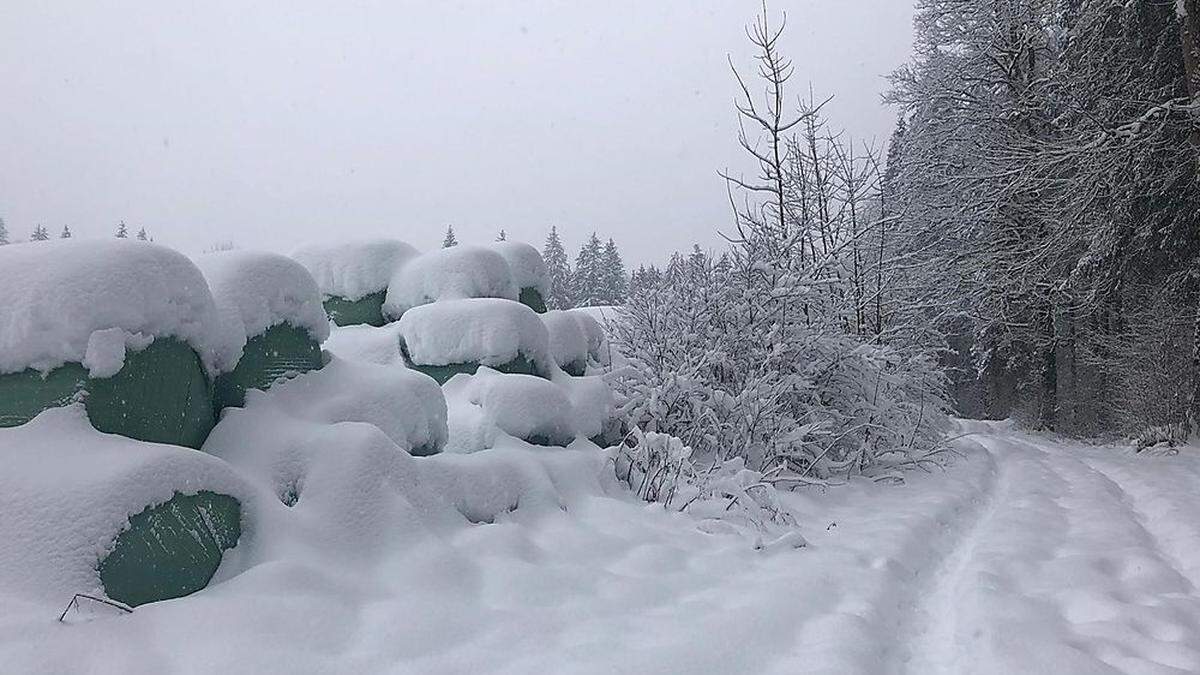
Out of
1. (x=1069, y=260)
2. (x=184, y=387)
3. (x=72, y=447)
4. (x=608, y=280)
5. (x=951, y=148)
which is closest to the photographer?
(x=72, y=447)

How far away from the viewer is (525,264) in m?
8.72

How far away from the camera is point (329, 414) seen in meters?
4.38

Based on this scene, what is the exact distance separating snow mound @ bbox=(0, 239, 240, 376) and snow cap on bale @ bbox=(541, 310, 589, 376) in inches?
180

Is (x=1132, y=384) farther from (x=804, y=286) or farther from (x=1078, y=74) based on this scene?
(x=804, y=286)

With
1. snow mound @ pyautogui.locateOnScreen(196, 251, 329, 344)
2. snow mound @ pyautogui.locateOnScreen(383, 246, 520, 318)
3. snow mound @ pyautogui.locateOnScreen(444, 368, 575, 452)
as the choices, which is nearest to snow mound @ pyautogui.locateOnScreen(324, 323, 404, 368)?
snow mound @ pyautogui.locateOnScreen(383, 246, 520, 318)

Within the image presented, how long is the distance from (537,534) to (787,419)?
153 inches

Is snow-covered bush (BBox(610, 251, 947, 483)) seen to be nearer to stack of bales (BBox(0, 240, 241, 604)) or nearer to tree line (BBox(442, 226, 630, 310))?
stack of bales (BBox(0, 240, 241, 604))

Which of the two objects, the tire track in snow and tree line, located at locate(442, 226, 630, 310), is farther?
tree line, located at locate(442, 226, 630, 310)

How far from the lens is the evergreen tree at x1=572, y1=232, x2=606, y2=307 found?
131 ft

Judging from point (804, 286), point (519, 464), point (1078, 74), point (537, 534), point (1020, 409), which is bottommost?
point (1020, 409)

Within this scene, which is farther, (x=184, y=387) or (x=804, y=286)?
(x=804, y=286)

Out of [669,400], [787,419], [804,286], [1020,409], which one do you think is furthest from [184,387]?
[1020,409]

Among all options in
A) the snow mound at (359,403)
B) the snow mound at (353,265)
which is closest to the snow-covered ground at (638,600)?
the snow mound at (359,403)

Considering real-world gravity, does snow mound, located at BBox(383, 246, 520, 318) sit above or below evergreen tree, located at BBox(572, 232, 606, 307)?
below
